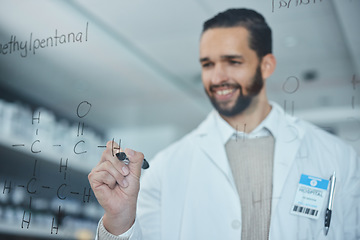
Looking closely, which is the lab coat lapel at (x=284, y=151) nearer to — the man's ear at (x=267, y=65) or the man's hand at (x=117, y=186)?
the man's ear at (x=267, y=65)

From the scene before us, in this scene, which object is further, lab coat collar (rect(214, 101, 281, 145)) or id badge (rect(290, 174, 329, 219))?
lab coat collar (rect(214, 101, 281, 145))

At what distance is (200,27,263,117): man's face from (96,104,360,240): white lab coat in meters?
0.14

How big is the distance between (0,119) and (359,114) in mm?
1925

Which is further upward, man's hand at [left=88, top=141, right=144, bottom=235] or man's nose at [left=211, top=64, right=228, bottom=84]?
man's nose at [left=211, top=64, right=228, bottom=84]

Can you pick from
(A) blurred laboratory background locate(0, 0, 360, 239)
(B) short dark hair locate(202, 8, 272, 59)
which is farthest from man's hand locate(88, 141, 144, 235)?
(B) short dark hair locate(202, 8, 272, 59)

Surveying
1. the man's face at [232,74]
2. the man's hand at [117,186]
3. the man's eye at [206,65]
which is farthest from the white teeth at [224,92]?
the man's hand at [117,186]

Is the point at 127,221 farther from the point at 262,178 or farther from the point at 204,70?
the point at 204,70

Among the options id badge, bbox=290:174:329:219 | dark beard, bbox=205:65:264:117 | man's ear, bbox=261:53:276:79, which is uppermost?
man's ear, bbox=261:53:276:79

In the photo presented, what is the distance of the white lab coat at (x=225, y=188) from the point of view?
3.85 ft

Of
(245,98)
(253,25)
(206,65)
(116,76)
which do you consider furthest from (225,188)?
(116,76)

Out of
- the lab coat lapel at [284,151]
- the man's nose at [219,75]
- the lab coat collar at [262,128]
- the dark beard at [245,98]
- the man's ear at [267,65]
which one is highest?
the man's ear at [267,65]

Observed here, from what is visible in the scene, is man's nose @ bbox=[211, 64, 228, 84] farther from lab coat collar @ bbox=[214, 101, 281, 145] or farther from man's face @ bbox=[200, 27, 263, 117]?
lab coat collar @ bbox=[214, 101, 281, 145]

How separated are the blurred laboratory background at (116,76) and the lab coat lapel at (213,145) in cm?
14

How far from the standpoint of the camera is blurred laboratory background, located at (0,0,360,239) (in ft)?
4.30
